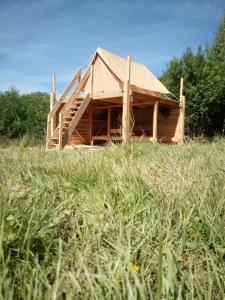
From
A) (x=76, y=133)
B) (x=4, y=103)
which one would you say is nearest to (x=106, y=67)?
(x=76, y=133)

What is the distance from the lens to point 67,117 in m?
11.0

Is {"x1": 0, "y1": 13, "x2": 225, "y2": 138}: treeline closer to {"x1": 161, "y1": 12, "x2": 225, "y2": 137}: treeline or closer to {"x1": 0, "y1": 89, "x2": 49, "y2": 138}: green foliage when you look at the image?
{"x1": 161, "y1": 12, "x2": 225, "y2": 137}: treeline

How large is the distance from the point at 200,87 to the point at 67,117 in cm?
956

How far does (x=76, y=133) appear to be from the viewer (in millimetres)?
14820

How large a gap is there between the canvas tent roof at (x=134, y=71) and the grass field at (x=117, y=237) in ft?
30.5

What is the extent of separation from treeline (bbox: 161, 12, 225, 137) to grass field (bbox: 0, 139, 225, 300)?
1487 centimetres

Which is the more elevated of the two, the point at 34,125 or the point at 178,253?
the point at 34,125

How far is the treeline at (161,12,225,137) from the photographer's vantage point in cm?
1670

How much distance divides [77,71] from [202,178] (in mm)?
10357

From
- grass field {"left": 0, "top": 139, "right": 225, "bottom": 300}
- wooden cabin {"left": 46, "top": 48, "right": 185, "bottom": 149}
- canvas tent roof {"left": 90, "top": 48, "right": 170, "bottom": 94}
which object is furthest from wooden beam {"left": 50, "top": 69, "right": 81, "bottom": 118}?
grass field {"left": 0, "top": 139, "right": 225, "bottom": 300}

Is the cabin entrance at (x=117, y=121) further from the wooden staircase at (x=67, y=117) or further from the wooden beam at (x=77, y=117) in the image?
the wooden beam at (x=77, y=117)

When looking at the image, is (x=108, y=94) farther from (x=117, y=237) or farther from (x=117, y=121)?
(x=117, y=237)

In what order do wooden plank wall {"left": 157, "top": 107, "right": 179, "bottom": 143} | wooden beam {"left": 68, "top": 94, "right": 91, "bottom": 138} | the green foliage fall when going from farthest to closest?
the green foliage → wooden plank wall {"left": 157, "top": 107, "right": 179, "bottom": 143} → wooden beam {"left": 68, "top": 94, "right": 91, "bottom": 138}

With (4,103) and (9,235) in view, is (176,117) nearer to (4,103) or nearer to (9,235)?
(9,235)
